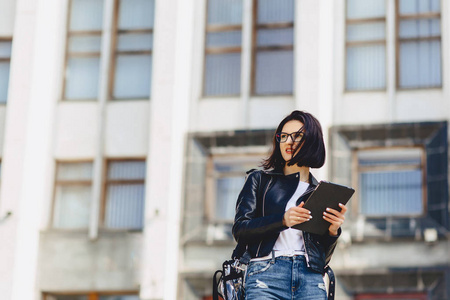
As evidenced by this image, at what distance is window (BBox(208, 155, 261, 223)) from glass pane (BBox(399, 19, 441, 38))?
4.29m

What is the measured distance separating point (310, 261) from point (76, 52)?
61.0 ft

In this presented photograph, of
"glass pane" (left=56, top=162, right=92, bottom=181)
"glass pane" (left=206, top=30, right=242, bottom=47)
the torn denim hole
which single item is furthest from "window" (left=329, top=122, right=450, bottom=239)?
the torn denim hole

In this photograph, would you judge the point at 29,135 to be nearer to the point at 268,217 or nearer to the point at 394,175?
the point at 394,175

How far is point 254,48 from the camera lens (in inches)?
871

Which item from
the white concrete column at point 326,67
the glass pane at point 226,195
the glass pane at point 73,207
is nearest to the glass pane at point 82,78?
the glass pane at point 73,207

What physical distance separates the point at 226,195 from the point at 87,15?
560 centimetres

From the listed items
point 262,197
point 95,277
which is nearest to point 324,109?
point 95,277

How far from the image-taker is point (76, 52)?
906 inches

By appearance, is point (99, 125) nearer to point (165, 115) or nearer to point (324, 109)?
point (165, 115)

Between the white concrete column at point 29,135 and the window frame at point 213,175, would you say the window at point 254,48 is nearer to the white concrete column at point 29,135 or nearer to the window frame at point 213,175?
the window frame at point 213,175

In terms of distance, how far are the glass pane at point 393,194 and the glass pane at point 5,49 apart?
358 inches

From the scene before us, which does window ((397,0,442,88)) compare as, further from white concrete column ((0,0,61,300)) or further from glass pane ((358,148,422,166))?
white concrete column ((0,0,61,300))

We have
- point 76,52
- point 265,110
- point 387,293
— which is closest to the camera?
point 387,293

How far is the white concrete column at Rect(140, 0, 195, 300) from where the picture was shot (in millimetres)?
20562
